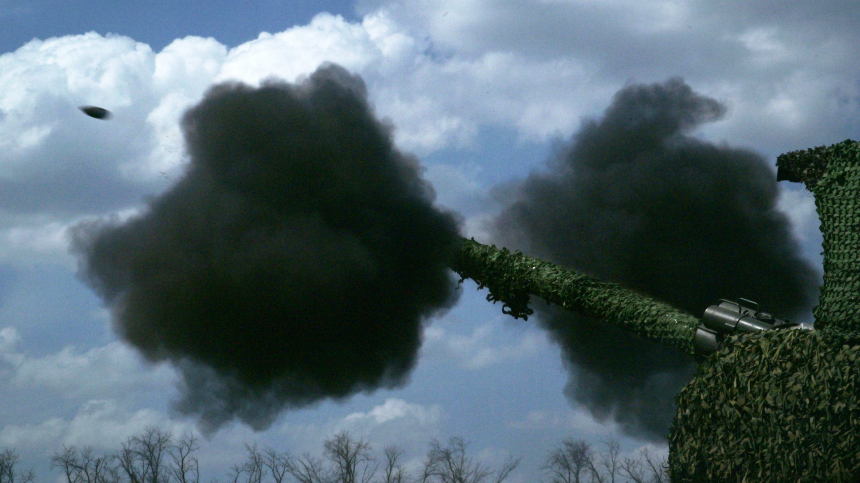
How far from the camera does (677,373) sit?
663 inches

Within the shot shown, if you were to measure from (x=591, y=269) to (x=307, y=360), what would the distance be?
20.7 ft

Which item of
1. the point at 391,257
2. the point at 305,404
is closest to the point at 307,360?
the point at 305,404

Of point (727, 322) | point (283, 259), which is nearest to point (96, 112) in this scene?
point (283, 259)

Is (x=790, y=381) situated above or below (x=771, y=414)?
above

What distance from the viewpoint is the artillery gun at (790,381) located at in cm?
765

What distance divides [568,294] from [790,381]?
13.1 feet

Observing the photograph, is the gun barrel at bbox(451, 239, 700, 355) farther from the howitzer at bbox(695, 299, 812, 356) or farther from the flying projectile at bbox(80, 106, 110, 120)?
the flying projectile at bbox(80, 106, 110, 120)

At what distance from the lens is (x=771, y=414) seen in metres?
8.07

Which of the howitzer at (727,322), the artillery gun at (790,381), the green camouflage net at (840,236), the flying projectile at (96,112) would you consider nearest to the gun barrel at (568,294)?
the howitzer at (727,322)

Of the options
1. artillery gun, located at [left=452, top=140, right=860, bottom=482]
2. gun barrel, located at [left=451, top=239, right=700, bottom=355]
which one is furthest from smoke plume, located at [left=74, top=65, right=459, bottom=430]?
artillery gun, located at [left=452, top=140, right=860, bottom=482]

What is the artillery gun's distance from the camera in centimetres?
765

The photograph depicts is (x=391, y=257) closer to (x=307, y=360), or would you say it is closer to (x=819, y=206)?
(x=307, y=360)

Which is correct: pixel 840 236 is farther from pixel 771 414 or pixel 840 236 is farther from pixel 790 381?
pixel 771 414

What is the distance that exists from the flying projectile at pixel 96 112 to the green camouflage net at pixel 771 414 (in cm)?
860
